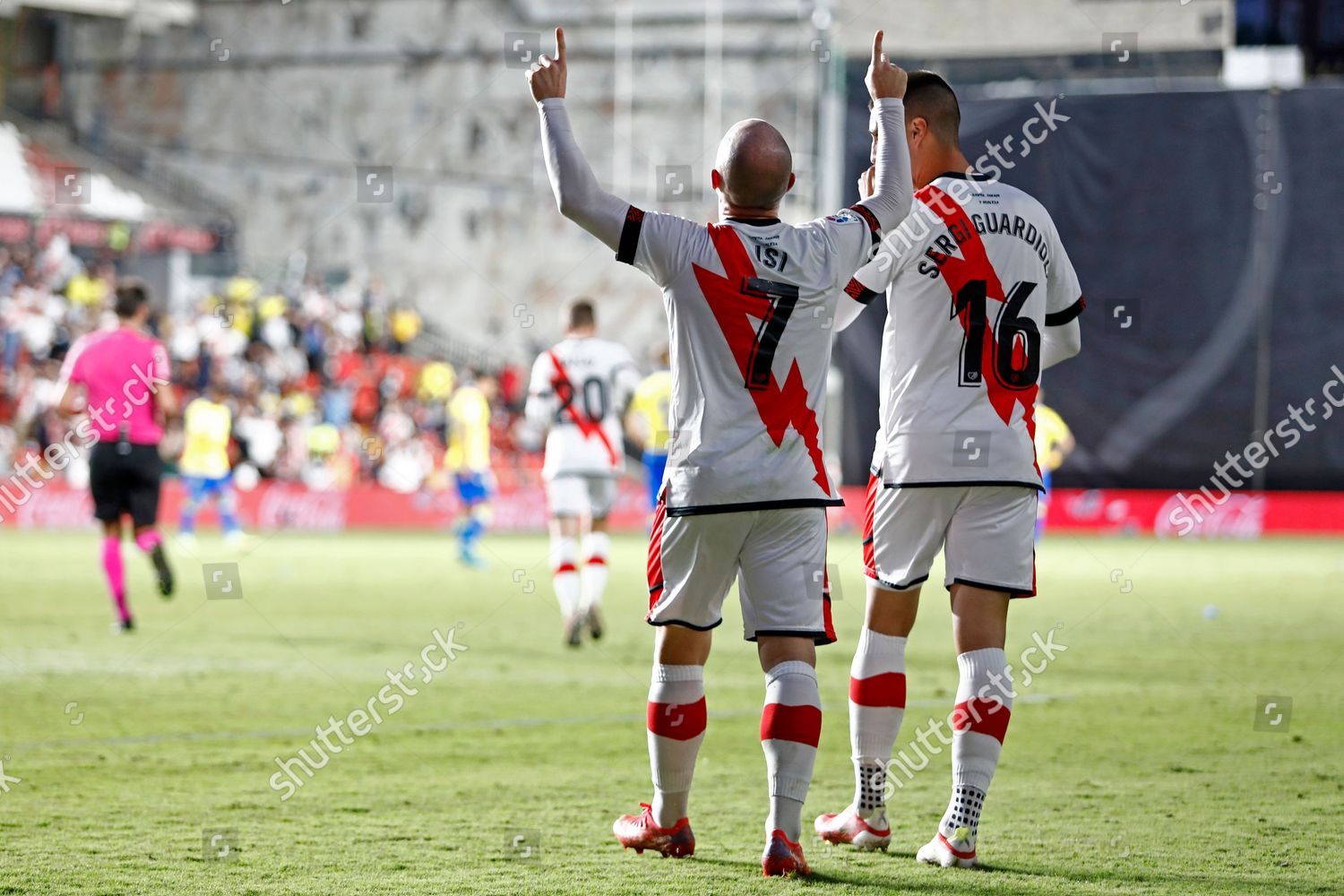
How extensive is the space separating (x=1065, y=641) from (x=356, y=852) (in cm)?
695

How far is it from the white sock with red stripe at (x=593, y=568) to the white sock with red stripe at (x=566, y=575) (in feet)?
0.27

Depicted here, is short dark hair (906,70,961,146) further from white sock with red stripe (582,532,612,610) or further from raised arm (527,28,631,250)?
white sock with red stripe (582,532,612,610)

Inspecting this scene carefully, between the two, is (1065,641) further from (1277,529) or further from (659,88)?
(659,88)

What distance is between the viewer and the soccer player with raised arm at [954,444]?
15.1 feet

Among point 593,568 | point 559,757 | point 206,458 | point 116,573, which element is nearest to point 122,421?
point 116,573

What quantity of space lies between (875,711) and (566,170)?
1.84 m

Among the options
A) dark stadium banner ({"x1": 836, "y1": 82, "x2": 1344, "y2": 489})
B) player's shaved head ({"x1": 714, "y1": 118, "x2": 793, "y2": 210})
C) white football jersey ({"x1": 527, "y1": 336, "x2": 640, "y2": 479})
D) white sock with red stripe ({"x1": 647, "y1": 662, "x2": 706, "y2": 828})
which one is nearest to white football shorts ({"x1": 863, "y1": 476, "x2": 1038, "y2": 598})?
white sock with red stripe ({"x1": 647, "y1": 662, "x2": 706, "y2": 828})

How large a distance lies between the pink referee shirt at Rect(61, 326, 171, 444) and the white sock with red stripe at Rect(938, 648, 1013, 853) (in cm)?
774

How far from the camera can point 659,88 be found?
1416 inches

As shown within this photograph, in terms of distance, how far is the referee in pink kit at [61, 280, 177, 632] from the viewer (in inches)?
428

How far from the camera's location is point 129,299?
→ 36.0ft

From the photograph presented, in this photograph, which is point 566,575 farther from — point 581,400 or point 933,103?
point 933,103

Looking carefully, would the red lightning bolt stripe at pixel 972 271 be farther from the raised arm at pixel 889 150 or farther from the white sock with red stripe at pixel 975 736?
the white sock with red stripe at pixel 975 736

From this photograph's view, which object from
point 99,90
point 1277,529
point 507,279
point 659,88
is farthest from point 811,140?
point 99,90
